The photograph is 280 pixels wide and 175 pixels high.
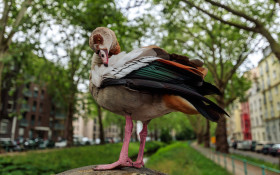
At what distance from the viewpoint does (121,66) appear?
100 inches

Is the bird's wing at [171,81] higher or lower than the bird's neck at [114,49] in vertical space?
lower

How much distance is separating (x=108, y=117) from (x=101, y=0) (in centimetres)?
3304

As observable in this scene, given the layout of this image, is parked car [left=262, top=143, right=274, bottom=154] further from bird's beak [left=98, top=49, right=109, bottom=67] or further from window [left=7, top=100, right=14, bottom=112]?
window [left=7, top=100, right=14, bottom=112]

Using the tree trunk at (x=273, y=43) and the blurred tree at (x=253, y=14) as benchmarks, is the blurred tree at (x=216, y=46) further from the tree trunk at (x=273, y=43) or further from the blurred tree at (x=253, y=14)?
the tree trunk at (x=273, y=43)

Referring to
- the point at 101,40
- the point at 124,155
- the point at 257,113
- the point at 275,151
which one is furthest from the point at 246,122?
the point at 101,40

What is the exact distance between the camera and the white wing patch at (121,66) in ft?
8.20

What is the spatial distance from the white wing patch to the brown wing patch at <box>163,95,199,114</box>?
0.46 meters

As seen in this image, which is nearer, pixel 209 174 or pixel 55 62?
pixel 209 174

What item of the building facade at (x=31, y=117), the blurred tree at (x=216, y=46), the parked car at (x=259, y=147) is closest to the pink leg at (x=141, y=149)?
the blurred tree at (x=216, y=46)

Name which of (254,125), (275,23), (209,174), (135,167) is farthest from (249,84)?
(254,125)

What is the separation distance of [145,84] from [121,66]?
0.37 meters

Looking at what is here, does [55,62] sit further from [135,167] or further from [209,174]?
[135,167]

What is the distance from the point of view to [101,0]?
6.26m

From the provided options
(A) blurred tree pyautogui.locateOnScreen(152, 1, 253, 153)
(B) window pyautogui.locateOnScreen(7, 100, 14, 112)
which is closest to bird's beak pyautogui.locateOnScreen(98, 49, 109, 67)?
(A) blurred tree pyautogui.locateOnScreen(152, 1, 253, 153)
